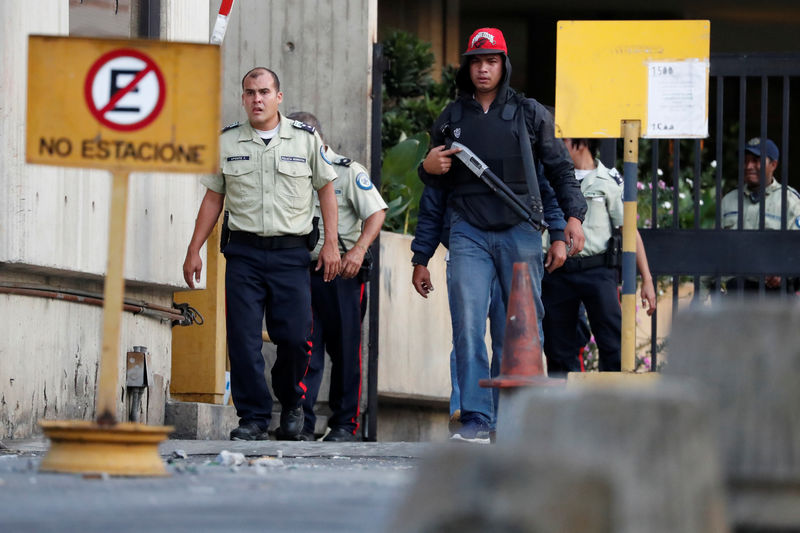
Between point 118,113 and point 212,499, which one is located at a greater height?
point 118,113

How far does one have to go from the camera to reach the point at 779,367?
328 cm

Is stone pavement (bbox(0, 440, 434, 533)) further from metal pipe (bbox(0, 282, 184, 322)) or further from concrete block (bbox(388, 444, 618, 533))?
metal pipe (bbox(0, 282, 184, 322))

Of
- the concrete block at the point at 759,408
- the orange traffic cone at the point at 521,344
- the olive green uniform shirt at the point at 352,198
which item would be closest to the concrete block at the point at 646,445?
the concrete block at the point at 759,408

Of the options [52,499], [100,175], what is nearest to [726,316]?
[52,499]

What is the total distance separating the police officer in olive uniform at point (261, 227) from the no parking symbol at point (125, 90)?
3526 mm

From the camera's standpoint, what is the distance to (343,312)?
966 cm

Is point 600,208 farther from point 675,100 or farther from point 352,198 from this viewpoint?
point 675,100

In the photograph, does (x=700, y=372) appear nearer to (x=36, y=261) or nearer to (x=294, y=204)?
(x=36, y=261)

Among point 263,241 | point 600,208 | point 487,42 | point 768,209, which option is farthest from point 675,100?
point 768,209

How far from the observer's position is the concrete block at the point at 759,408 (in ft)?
10.7

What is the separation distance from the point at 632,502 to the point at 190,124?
264cm

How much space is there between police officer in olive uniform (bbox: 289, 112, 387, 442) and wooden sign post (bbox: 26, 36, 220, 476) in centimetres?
451

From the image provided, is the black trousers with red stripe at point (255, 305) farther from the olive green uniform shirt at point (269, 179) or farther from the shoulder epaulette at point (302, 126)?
the shoulder epaulette at point (302, 126)

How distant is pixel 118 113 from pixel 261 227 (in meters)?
3.58
